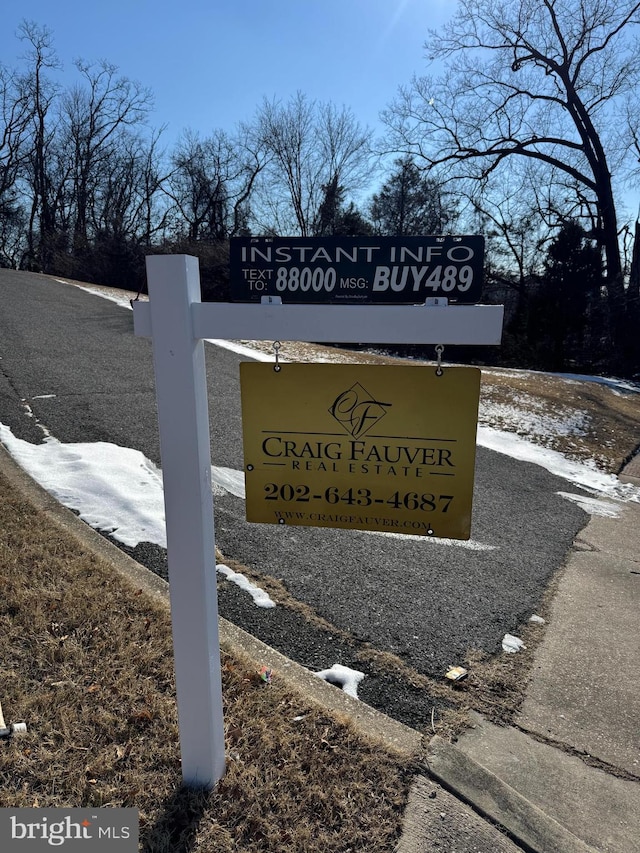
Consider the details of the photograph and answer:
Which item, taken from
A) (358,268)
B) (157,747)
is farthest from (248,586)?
(358,268)

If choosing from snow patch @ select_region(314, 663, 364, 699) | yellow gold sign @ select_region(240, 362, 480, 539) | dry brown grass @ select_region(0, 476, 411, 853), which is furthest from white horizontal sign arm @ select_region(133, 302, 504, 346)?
snow patch @ select_region(314, 663, 364, 699)

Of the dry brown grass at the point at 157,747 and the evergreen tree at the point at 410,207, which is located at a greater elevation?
the evergreen tree at the point at 410,207

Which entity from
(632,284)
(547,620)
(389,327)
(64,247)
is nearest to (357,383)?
(389,327)

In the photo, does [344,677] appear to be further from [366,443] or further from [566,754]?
[366,443]

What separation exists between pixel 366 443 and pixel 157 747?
1.50 m

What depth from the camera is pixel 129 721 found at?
7.82ft

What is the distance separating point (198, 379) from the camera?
6.20ft

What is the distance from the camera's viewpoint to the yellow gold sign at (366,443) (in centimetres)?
192

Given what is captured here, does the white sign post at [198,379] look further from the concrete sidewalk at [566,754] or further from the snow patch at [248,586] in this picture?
the snow patch at [248,586]

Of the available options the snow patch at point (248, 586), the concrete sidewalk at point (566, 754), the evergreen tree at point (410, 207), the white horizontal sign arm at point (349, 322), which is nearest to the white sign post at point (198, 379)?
the white horizontal sign arm at point (349, 322)

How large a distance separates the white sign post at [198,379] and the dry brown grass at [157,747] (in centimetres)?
17

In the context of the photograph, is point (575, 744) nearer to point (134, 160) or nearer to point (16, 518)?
point (16, 518)

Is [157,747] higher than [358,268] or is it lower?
lower

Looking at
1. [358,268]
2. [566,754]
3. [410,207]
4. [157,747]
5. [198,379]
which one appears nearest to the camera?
[358,268]
